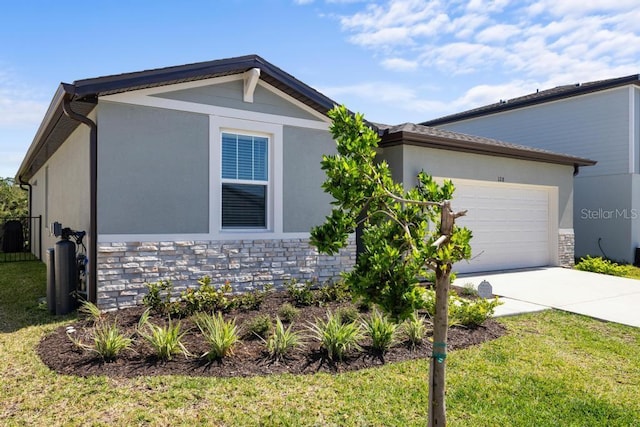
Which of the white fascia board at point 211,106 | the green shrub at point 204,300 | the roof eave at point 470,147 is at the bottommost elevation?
the green shrub at point 204,300

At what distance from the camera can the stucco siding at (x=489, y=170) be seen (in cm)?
958

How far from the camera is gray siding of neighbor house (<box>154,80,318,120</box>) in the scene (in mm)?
7102

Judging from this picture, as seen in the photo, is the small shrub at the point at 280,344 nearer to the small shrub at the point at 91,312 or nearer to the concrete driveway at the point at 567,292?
the small shrub at the point at 91,312

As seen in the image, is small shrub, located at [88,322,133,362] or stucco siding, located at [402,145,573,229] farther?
stucco siding, located at [402,145,573,229]

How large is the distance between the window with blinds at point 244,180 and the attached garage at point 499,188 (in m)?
2.91

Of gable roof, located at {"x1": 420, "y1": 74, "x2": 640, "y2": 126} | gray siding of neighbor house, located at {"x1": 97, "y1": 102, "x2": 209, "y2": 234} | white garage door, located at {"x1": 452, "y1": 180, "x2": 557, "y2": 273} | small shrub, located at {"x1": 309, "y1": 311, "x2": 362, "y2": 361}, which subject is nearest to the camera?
small shrub, located at {"x1": 309, "y1": 311, "x2": 362, "y2": 361}

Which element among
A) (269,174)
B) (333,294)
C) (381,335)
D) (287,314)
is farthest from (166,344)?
(269,174)

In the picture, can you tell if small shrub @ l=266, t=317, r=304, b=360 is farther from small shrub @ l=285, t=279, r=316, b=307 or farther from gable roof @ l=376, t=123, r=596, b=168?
gable roof @ l=376, t=123, r=596, b=168

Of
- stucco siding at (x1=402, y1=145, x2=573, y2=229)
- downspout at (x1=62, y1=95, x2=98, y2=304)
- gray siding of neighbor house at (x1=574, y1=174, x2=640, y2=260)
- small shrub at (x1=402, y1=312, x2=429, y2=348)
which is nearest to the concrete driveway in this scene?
small shrub at (x1=402, y1=312, x2=429, y2=348)

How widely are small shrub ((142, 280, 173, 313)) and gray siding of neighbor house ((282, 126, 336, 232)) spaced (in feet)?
7.91

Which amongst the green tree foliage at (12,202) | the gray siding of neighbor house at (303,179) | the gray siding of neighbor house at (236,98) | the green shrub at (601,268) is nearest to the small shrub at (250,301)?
the gray siding of neighbor house at (303,179)

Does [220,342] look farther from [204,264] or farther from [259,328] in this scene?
[204,264]

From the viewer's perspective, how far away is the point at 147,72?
637 centimetres

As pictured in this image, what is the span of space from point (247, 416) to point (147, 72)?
5.19 metres
